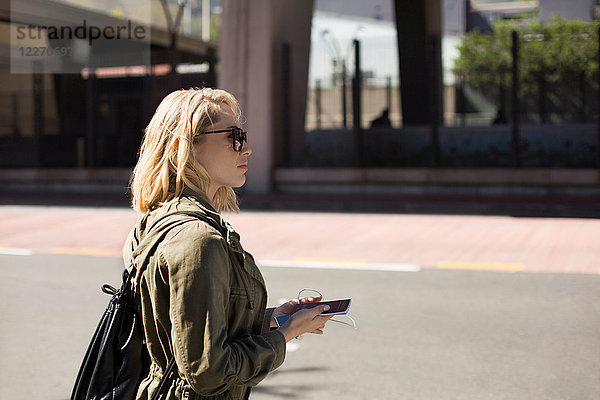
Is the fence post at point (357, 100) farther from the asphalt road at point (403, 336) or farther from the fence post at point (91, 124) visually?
the asphalt road at point (403, 336)

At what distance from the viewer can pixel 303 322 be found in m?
2.24

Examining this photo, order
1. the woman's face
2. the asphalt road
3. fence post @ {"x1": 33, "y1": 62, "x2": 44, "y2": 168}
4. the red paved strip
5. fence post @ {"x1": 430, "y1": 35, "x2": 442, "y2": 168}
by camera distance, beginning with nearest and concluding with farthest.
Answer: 1. the woman's face
2. the asphalt road
3. the red paved strip
4. fence post @ {"x1": 430, "y1": 35, "x2": 442, "y2": 168}
5. fence post @ {"x1": 33, "y1": 62, "x2": 44, "y2": 168}

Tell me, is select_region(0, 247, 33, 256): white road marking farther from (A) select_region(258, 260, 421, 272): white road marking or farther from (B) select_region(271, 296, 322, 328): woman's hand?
(B) select_region(271, 296, 322, 328): woman's hand

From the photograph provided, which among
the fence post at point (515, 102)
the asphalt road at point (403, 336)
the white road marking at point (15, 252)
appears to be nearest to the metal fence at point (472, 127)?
the fence post at point (515, 102)

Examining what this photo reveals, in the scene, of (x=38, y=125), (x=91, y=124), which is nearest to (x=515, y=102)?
(x=91, y=124)

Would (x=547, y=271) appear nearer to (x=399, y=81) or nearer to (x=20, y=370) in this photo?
(x=20, y=370)

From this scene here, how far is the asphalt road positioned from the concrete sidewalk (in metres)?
0.85

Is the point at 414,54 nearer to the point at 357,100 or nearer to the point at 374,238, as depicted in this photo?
the point at 357,100

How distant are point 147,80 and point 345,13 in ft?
142

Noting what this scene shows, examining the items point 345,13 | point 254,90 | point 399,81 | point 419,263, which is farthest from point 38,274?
point 345,13

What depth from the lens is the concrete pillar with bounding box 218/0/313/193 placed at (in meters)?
18.5

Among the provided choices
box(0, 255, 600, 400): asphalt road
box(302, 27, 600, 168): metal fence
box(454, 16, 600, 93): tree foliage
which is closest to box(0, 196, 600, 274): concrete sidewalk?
box(0, 255, 600, 400): asphalt road

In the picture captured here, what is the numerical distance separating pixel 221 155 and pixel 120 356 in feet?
2.14

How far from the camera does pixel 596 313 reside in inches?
267
